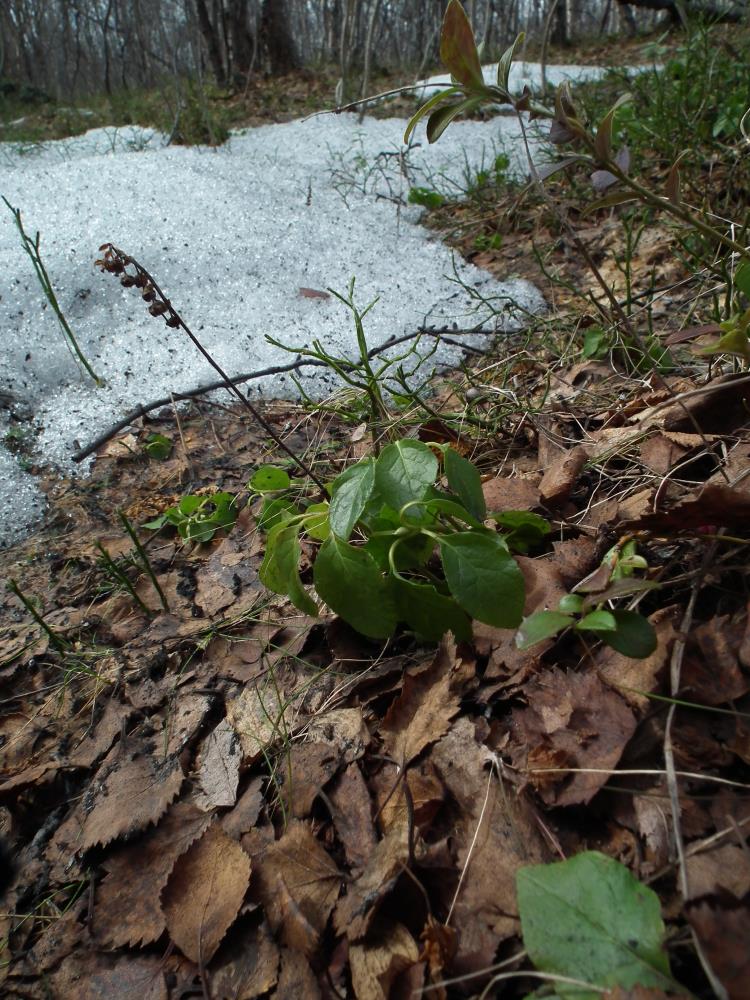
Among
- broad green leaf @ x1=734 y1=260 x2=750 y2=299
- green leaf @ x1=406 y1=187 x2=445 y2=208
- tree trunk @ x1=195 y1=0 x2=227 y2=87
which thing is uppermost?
tree trunk @ x1=195 y1=0 x2=227 y2=87

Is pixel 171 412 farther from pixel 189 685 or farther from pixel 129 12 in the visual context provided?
pixel 129 12

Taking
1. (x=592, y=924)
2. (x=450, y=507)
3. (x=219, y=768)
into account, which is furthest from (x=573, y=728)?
(x=219, y=768)

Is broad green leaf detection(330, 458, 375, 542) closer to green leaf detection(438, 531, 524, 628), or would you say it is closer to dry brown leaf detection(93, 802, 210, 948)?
green leaf detection(438, 531, 524, 628)

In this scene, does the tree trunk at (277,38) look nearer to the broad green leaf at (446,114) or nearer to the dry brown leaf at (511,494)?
the broad green leaf at (446,114)

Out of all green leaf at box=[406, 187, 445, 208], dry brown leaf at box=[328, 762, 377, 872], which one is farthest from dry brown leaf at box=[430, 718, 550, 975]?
green leaf at box=[406, 187, 445, 208]

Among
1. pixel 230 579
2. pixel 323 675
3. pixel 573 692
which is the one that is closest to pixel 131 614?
pixel 230 579

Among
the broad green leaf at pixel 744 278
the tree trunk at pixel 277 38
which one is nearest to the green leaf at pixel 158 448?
the broad green leaf at pixel 744 278
